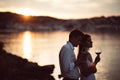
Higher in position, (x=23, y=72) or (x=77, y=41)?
(x=77, y=41)

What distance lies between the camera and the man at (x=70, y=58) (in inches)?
183

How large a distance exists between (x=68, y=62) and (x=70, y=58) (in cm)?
7

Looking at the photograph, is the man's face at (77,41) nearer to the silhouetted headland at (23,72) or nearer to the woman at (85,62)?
the woman at (85,62)

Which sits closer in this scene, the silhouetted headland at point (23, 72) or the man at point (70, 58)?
the man at point (70, 58)

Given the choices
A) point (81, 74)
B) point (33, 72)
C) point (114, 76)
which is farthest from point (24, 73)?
point (114, 76)

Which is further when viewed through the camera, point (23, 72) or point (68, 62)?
point (23, 72)

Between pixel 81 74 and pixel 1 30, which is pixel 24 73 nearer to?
pixel 81 74

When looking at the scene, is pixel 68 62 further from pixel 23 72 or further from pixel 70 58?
pixel 23 72

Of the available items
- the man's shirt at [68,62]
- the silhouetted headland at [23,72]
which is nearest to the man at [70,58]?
the man's shirt at [68,62]

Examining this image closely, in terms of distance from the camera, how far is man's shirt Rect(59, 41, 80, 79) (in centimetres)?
465

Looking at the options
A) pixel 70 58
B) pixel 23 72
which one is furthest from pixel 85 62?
pixel 23 72

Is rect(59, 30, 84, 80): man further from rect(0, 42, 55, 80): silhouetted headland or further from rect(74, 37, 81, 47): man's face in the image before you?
rect(0, 42, 55, 80): silhouetted headland

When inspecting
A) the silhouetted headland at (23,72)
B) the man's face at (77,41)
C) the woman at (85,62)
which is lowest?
the silhouetted headland at (23,72)

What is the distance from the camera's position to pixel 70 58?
468 cm
